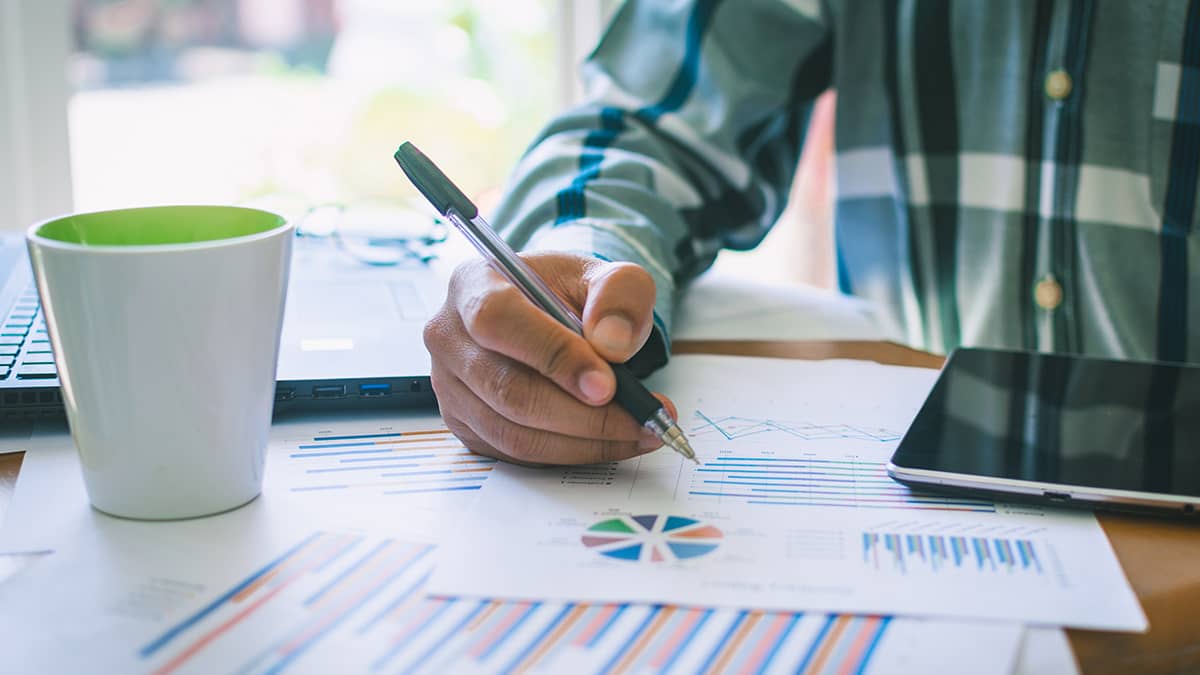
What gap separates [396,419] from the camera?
571 mm

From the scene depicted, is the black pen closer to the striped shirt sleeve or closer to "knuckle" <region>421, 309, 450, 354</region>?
"knuckle" <region>421, 309, 450, 354</region>

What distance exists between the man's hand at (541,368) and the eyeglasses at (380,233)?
12.8 inches

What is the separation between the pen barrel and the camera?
18.6 inches

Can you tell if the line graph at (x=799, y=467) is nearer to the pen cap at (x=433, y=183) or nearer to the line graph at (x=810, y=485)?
the line graph at (x=810, y=485)

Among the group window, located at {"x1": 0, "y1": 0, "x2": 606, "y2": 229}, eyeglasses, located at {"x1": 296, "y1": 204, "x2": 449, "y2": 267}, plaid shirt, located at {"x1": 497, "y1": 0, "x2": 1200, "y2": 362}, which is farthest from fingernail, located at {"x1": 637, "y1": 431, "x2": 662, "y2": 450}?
window, located at {"x1": 0, "y1": 0, "x2": 606, "y2": 229}

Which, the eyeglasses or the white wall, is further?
the white wall

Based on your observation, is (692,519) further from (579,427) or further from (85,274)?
(85,274)

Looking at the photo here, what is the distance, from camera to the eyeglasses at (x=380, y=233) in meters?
0.83

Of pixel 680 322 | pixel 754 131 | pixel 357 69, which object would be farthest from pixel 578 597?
pixel 357 69

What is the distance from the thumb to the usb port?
137mm


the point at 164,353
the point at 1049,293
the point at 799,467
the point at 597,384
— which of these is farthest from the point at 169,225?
the point at 1049,293

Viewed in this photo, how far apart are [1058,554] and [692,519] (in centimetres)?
14

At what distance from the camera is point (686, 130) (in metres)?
0.89

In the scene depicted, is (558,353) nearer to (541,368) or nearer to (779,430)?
(541,368)
